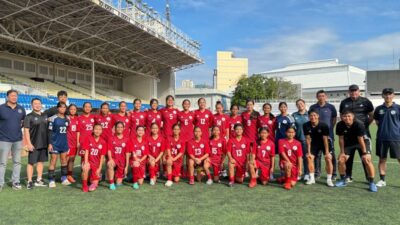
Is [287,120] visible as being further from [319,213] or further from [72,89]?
[72,89]

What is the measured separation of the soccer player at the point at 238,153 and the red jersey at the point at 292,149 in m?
0.62

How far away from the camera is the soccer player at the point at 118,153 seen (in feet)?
20.1

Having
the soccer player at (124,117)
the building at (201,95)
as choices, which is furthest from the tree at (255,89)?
the soccer player at (124,117)

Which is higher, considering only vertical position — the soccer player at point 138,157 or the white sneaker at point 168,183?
the soccer player at point 138,157

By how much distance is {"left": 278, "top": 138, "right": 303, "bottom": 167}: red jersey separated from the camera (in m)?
6.16

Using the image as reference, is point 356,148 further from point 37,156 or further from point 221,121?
point 37,156

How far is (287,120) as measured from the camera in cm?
659

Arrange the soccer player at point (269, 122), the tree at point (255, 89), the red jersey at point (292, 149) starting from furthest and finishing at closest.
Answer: the tree at point (255, 89)
the soccer player at point (269, 122)
the red jersey at point (292, 149)

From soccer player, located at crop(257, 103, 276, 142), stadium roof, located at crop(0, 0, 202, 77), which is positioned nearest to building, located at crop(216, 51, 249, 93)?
stadium roof, located at crop(0, 0, 202, 77)

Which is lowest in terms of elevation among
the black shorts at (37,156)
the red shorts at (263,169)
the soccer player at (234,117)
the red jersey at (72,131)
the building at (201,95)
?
the red shorts at (263,169)

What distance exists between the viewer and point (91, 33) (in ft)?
80.3

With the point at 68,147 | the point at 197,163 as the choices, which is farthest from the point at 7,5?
the point at 197,163

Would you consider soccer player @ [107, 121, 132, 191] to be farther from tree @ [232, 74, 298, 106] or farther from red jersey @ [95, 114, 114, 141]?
tree @ [232, 74, 298, 106]

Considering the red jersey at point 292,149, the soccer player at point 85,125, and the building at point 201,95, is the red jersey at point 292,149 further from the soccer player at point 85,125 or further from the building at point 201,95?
the building at point 201,95
